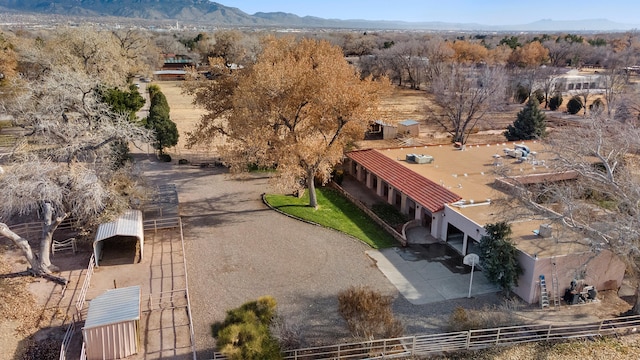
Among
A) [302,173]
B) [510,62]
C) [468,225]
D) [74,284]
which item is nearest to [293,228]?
[302,173]

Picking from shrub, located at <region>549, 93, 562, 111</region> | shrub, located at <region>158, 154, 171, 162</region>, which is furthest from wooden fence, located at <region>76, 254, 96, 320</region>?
shrub, located at <region>549, 93, 562, 111</region>

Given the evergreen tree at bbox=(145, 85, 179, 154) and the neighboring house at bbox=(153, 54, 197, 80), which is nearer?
the evergreen tree at bbox=(145, 85, 179, 154)

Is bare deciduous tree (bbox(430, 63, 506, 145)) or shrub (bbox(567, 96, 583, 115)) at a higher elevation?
bare deciduous tree (bbox(430, 63, 506, 145))

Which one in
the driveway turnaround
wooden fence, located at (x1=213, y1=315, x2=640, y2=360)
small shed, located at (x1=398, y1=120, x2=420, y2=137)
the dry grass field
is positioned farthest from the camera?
small shed, located at (x1=398, y1=120, x2=420, y2=137)

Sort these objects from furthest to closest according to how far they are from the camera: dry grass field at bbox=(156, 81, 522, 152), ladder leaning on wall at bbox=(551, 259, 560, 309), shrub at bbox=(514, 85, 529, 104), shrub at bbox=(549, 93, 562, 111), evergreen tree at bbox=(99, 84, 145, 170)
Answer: shrub at bbox=(514, 85, 529, 104) < shrub at bbox=(549, 93, 562, 111) < dry grass field at bbox=(156, 81, 522, 152) < evergreen tree at bbox=(99, 84, 145, 170) < ladder leaning on wall at bbox=(551, 259, 560, 309)

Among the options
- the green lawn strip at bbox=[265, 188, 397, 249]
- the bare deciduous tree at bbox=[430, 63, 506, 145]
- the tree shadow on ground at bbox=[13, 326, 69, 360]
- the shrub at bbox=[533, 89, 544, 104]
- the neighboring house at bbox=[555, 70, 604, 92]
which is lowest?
the green lawn strip at bbox=[265, 188, 397, 249]

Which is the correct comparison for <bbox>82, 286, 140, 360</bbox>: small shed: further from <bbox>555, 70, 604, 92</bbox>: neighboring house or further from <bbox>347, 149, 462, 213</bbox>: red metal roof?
<bbox>555, 70, 604, 92</bbox>: neighboring house

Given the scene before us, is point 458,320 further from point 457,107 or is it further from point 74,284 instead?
point 457,107

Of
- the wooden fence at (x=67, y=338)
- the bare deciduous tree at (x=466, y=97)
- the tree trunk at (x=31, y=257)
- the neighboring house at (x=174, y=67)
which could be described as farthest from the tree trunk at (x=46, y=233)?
the neighboring house at (x=174, y=67)
